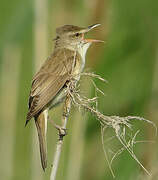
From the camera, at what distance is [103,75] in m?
2.84

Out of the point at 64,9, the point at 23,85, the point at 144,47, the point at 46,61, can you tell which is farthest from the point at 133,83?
the point at 23,85

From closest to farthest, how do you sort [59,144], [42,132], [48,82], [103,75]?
[59,144], [103,75], [42,132], [48,82]

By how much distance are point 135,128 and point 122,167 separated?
23cm

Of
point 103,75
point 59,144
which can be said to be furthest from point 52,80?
point 59,144

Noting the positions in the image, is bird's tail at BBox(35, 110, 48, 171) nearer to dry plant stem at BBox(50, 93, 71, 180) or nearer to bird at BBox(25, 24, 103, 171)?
bird at BBox(25, 24, 103, 171)

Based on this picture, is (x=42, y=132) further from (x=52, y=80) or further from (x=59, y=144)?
(x=59, y=144)

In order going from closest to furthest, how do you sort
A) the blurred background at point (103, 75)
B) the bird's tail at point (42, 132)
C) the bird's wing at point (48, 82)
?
the blurred background at point (103, 75), the bird's tail at point (42, 132), the bird's wing at point (48, 82)

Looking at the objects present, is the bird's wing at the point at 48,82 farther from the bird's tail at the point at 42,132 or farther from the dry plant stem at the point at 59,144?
the dry plant stem at the point at 59,144

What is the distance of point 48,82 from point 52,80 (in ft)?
0.10

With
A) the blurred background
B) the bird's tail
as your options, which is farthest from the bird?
the blurred background

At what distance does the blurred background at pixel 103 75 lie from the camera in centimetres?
281

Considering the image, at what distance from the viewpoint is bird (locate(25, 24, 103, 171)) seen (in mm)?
3115

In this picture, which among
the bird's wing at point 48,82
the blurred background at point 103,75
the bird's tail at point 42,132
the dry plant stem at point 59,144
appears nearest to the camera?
the dry plant stem at point 59,144

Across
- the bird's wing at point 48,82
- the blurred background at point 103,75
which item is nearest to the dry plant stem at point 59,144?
the blurred background at point 103,75
